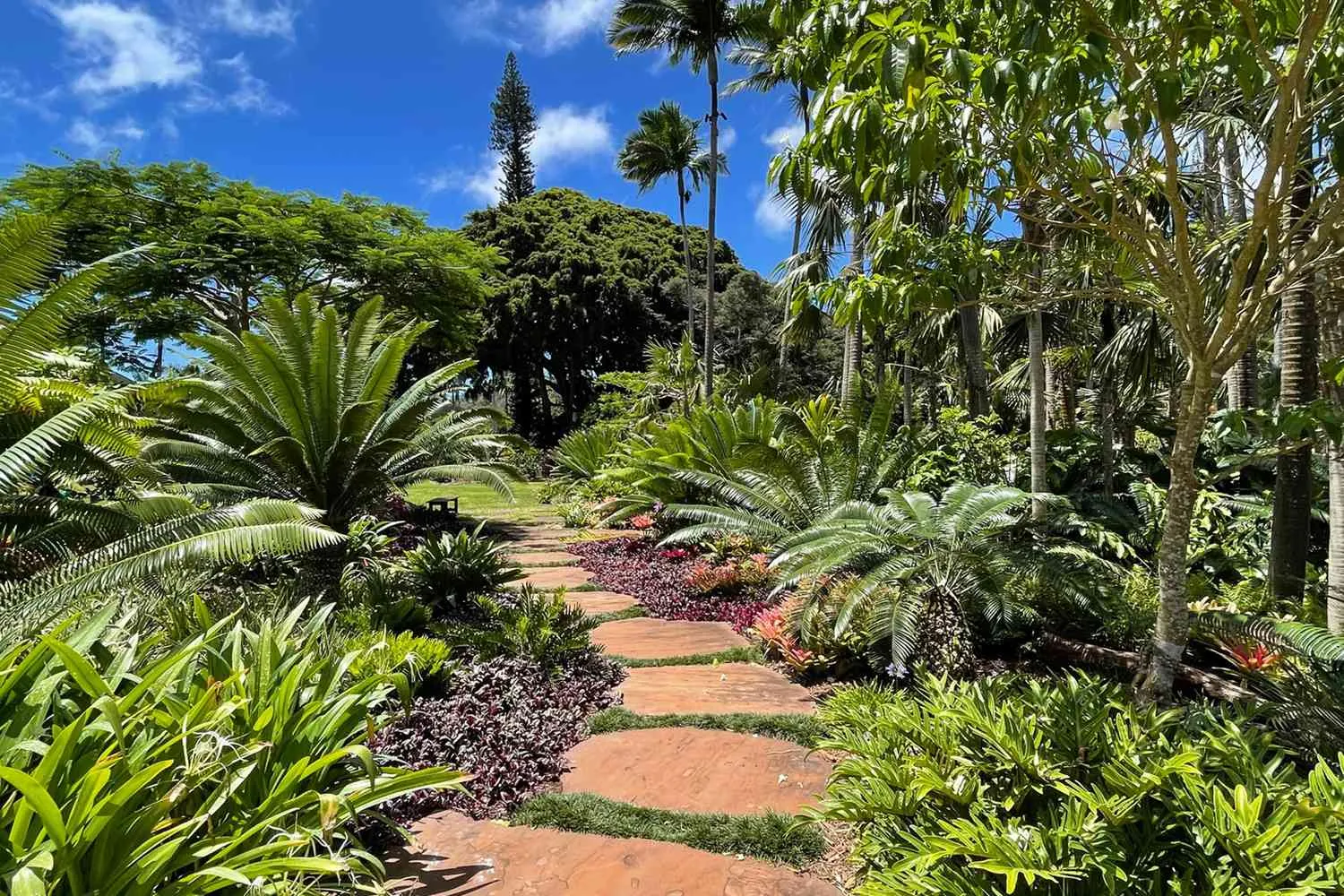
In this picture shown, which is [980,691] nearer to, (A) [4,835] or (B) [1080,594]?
(B) [1080,594]

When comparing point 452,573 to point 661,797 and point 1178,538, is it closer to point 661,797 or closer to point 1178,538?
point 661,797

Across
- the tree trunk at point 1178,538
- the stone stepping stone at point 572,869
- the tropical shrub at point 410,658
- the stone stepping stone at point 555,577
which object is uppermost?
the tree trunk at point 1178,538

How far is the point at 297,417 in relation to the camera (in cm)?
548

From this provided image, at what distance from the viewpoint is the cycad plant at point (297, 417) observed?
5457 mm

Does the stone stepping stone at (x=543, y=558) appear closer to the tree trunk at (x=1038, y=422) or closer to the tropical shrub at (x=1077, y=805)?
the tree trunk at (x=1038, y=422)

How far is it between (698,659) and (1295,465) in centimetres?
437

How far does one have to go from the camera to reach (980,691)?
8.86ft

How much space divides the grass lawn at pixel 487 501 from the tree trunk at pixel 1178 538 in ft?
34.2

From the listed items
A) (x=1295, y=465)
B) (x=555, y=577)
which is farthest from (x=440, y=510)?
(x=1295, y=465)

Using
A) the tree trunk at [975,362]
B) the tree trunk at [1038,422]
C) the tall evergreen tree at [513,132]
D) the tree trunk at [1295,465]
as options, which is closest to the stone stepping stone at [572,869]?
the tree trunk at [1295,465]

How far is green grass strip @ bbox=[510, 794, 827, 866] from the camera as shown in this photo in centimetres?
245

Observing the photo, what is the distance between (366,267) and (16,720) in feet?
38.4

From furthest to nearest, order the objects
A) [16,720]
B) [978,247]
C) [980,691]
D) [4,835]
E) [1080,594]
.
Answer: [1080,594] → [978,247] → [980,691] → [16,720] → [4,835]

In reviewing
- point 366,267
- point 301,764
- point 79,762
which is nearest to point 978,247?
point 301,764
